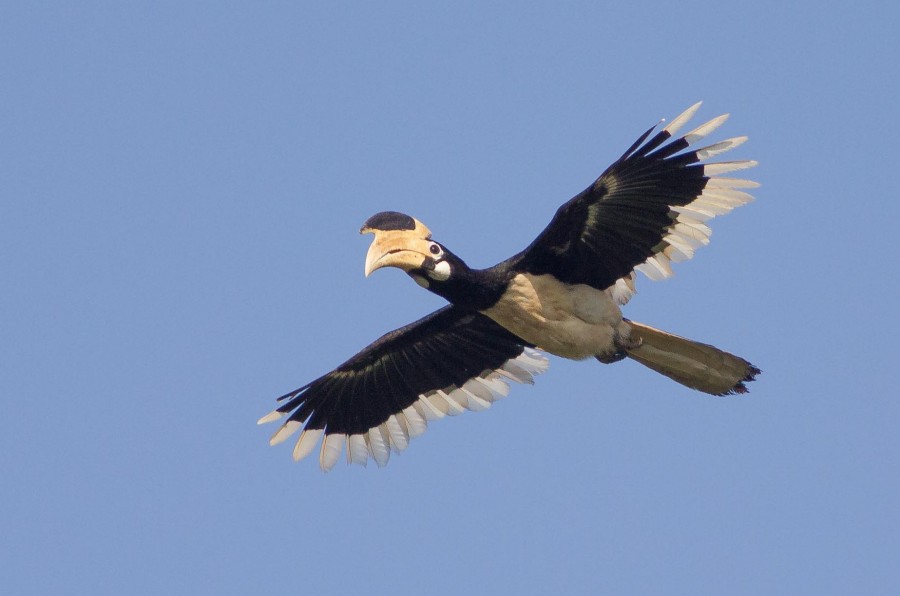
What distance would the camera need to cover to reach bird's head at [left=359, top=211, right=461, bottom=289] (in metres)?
9.34

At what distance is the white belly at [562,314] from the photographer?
31.8ft

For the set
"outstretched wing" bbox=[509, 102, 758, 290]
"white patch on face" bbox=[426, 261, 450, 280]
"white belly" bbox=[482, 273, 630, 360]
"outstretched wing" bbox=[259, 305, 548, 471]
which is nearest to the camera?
"outstretched wing" bbox=[509, 102, 758, 290]

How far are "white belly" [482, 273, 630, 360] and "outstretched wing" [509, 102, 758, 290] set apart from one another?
0.30 ft

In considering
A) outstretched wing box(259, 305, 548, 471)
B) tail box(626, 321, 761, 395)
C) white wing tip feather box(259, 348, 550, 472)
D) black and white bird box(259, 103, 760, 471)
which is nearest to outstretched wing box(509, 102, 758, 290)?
black and white bird box(259, 103, 760, 471)

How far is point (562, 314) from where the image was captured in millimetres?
9750

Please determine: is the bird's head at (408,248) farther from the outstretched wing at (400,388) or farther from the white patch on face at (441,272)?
the outstretched wing at (400,388)

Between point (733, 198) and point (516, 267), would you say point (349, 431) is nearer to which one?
point (516, 267)

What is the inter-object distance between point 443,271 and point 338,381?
70.2 inches

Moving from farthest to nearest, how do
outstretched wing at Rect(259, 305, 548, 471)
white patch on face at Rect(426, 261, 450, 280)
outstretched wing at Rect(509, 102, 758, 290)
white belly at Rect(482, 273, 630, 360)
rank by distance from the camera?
outstretched wing at Rect(259, 305, 548, 471) → white belly at Rect(482, 273, 630, 360) → white patch on face at Rect(426, 261, 450, 280) → outstretched wing at Rect(509, 102, 758, 290)

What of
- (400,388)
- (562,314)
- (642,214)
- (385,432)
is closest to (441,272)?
(562,314)

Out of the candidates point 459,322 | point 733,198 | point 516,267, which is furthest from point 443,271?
point 733,198

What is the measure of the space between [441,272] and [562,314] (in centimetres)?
87

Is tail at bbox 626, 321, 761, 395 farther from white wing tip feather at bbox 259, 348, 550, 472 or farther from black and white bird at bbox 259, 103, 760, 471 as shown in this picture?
white wing tip feather at bbox 259, 348, 550, 472

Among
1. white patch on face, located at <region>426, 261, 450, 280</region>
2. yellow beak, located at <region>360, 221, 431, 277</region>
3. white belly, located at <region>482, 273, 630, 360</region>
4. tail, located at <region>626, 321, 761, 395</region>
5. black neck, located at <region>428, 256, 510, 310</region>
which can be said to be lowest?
→ tail, located at <region>626, 321, 761, 395</region>
